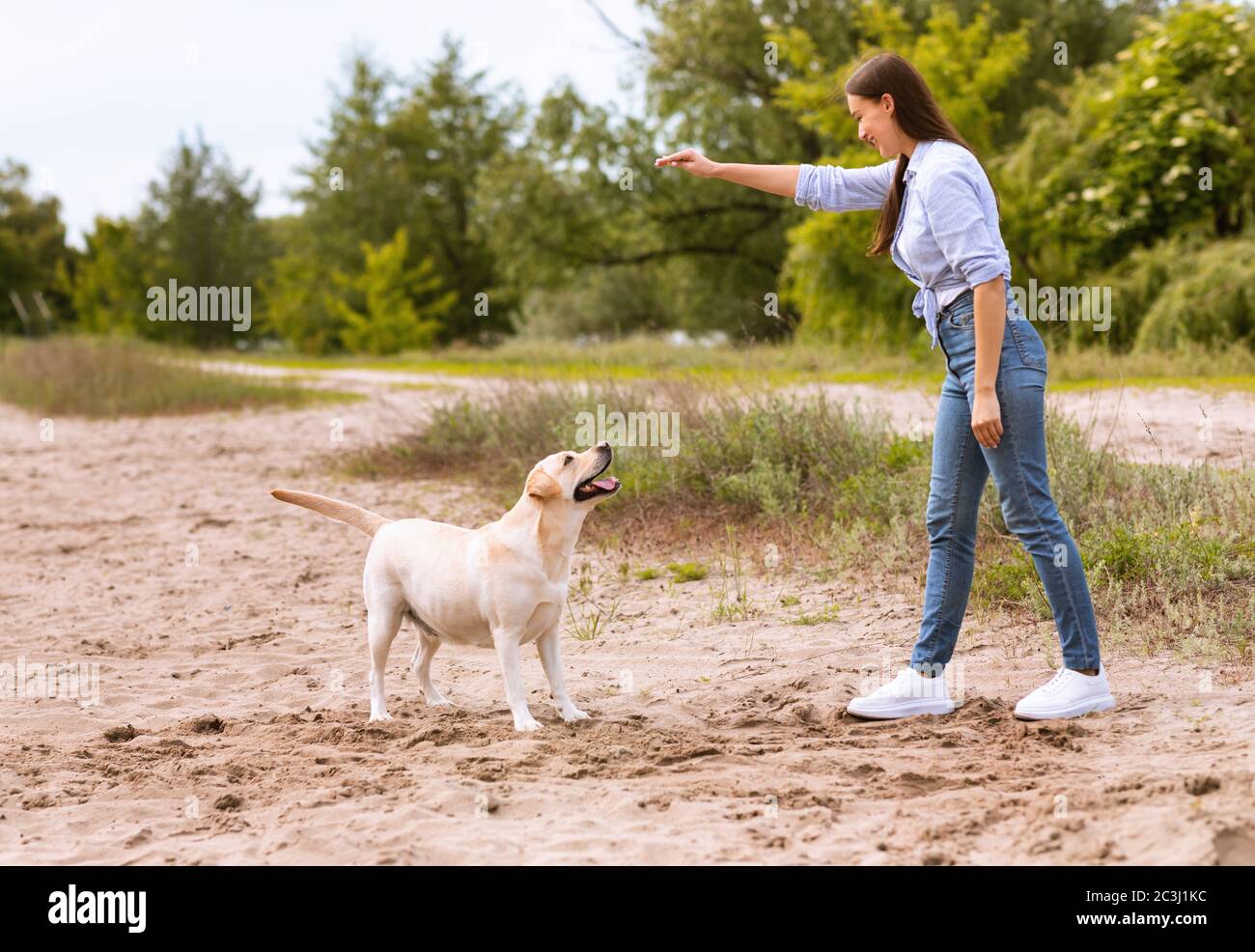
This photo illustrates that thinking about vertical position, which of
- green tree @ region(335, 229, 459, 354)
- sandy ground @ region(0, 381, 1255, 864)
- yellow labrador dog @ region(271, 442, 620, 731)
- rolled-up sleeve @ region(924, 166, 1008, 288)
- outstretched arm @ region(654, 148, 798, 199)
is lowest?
sandy ground @ region(0, 381, 1255, 864)

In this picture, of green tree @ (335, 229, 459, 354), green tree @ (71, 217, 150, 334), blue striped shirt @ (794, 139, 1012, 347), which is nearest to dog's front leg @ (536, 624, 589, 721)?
blue striped shirt @ (794, 139, 1012, 347)

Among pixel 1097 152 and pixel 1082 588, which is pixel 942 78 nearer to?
pixel 1097 152

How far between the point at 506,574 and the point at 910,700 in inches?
69.9

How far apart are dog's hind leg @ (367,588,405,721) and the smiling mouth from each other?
98 centimetres

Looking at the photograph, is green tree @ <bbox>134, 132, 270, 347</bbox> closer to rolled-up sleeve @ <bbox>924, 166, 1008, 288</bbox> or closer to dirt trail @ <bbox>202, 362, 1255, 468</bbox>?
dirt trail @ <bbox>202, 362, 1255, 468</bbox>

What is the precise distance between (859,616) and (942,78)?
761 inches

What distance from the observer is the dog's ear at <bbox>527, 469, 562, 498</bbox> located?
5.11m

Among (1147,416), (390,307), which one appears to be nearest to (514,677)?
(1147,416)

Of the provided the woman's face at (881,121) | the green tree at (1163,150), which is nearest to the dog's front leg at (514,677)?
the woman's face at (881,121)

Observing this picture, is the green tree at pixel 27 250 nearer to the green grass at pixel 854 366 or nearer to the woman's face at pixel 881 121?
the green grass at pixel 854 366

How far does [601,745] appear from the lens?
4.98 metres

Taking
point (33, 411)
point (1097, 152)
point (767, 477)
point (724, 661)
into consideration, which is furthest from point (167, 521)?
point (1097, 152)

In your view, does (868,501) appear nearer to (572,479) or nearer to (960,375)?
(960,375)

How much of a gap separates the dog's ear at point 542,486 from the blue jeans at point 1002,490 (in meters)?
1.56
